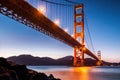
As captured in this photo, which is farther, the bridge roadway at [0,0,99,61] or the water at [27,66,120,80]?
the water at [27,66,120,80]

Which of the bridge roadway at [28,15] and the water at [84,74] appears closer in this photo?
the bridge roadway at [28,15]

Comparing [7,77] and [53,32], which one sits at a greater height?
[53,32]

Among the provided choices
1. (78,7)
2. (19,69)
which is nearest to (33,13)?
(19,69)

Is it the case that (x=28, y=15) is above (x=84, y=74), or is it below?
above

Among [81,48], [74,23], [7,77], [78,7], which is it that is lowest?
[7,77]

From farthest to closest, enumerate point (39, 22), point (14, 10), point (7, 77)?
point (39, 22), point (14, 10), point (7, 77)

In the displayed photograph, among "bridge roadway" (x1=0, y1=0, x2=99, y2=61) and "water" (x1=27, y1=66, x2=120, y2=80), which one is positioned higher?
"bridge roadway" (x1=0, y1=0, x2=99, y2=61)

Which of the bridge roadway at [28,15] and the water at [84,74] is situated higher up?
the bridge roadway at [28,15]

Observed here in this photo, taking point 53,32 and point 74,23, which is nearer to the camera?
point 53,32

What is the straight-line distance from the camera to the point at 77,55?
52.8m

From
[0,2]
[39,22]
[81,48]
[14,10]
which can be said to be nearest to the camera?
[0,2]

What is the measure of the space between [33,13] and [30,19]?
1.11m

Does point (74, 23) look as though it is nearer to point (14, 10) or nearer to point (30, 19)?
point (30, 19)

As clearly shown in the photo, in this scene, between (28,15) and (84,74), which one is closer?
(28,15)
